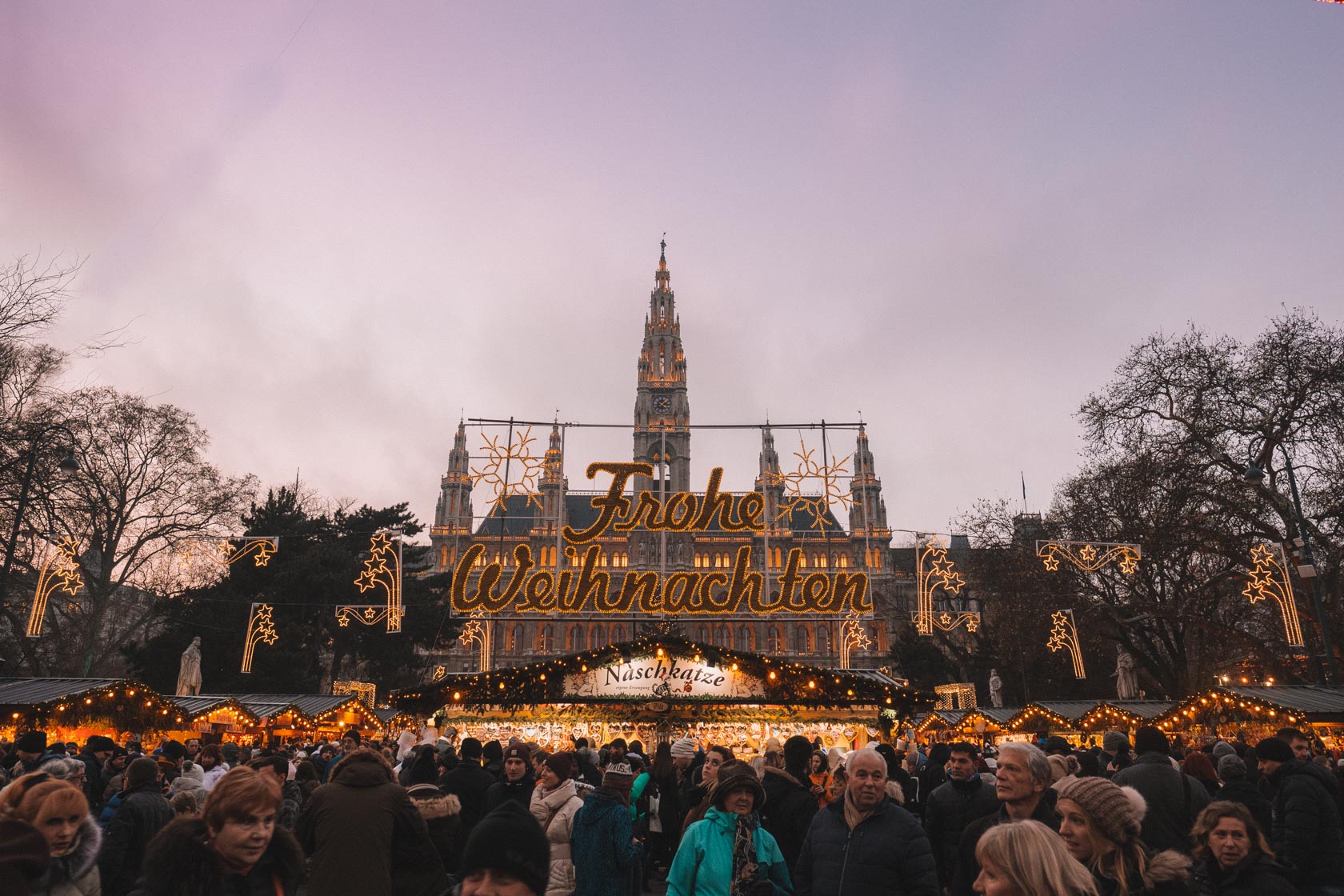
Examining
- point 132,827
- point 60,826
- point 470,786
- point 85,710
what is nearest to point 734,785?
point 60,826

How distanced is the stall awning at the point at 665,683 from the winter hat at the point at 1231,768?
1075 centimetres

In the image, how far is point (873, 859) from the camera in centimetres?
437

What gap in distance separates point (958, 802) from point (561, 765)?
9.15ft

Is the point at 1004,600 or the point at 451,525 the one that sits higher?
the point at 451,525

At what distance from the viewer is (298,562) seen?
37.0 m

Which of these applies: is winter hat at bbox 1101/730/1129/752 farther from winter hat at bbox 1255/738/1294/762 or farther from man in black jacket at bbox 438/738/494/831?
man in black jacket at bbox 438/738/494/831

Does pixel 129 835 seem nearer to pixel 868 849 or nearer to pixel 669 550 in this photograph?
pixel 868 849

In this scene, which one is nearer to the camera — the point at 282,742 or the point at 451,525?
the point at 282,742

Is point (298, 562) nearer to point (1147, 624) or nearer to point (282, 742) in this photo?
point (282, 742)

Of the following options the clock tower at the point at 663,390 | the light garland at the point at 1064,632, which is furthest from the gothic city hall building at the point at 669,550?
the light garland at the point at 1064,632

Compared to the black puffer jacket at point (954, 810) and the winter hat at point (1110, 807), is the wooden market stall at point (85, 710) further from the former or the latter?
the winter hat at point (1110, 807)

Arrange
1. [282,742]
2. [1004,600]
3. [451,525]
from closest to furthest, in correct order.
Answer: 1. [282,742]
2. [1004,600]
3. [451,525]

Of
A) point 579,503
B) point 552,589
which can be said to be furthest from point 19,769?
point 579,503

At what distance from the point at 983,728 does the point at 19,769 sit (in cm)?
2458
